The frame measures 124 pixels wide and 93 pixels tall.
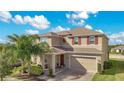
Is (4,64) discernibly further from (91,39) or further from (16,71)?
(91,39)

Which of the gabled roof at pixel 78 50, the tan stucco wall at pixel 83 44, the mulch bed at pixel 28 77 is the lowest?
the mulch bed at pixel 28 77

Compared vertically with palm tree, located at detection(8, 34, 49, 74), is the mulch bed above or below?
below

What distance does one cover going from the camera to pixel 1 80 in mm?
12797

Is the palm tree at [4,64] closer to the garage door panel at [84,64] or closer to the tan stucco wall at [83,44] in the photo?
the garage door panel at [84,64]

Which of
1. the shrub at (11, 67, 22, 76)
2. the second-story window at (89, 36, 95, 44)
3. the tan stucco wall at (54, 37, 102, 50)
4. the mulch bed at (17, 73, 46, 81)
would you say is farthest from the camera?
the second-story window at (89, 36, 95, 44)

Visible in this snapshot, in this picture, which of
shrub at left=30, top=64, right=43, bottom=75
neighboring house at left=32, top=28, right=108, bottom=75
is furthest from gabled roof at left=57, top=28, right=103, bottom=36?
shrub at left=30, top=64, right=43, bottom=75

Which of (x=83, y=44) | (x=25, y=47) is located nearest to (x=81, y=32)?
(x=83, y=44)

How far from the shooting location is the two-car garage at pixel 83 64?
659 inches

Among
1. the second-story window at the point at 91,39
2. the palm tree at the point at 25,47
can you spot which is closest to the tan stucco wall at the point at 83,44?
the second-story window at the point at 91,39

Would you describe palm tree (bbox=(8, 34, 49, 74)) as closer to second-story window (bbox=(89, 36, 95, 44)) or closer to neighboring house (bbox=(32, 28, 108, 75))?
neighboring house (bbox=(32, 28, 108, 75))

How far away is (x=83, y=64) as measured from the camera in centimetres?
1720

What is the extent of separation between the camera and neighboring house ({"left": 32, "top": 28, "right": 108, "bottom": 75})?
16792 millimetres

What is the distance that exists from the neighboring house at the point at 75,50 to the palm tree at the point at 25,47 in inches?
78.0
